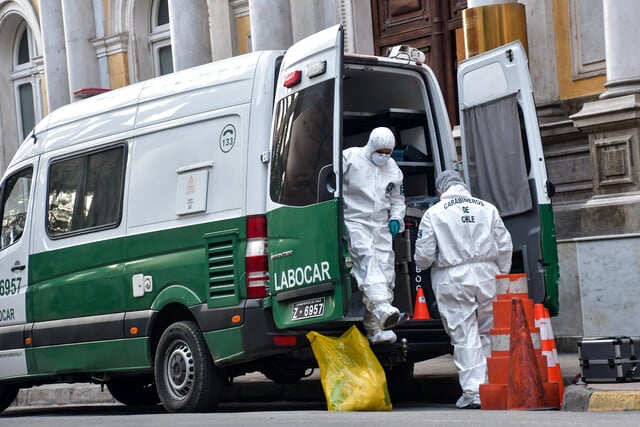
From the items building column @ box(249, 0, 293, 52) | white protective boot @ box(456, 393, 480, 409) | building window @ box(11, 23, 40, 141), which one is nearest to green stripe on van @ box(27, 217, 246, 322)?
white protective boot @ box(456, 393, 480, 409)

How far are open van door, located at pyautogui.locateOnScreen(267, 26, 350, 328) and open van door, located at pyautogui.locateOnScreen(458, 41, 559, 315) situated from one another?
4.84 ft

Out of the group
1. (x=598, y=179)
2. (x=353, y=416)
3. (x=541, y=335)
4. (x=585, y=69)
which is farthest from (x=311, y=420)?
(x=585, y=69)

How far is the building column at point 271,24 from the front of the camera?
56.0 feet

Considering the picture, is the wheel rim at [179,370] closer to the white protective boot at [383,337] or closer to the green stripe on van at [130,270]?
the green stripe on van at [130,270]

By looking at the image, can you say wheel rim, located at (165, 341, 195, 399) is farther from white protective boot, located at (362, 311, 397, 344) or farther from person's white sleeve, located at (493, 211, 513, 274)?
person's white sleeve, located at (493, 211, 513, 274)

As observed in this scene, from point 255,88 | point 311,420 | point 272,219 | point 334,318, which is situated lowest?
point 311,420

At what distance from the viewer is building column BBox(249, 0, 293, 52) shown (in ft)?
56.0

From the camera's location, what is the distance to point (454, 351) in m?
9.88

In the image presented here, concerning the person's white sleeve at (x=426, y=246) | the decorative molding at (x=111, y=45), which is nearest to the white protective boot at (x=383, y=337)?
the person's white sleeve at (x=426, y=246)

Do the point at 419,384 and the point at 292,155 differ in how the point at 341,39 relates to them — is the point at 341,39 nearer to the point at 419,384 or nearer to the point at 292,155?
the point at 292,155

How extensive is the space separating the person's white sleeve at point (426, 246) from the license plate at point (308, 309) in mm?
742

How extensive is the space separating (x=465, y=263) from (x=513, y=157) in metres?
1.07

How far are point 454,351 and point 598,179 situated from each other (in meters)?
4.28

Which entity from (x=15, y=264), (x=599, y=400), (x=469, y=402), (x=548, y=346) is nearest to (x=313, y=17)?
(x=15, y=264)
